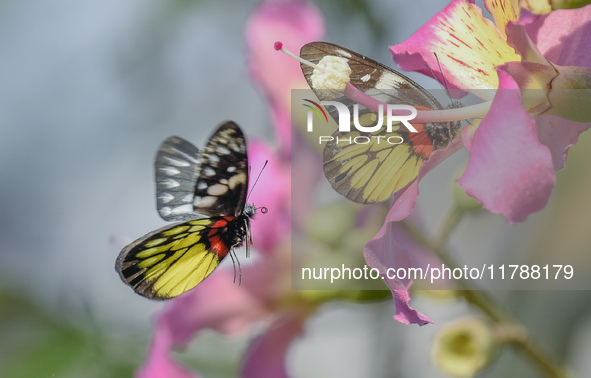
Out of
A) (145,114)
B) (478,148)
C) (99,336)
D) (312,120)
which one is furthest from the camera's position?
(145,114)

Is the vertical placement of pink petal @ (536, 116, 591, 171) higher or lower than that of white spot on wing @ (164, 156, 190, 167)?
higher

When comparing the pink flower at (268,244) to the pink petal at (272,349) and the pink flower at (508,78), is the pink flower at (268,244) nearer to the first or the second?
the pink petal at (272,349)

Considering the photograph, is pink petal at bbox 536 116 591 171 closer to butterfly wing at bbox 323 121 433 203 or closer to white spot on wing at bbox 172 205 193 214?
butterfly wing at bbox 323 121 433 203

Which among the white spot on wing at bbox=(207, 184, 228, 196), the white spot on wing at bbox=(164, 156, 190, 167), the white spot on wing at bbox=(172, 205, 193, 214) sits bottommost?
the white spot on wing at bbox=(172, 205, 193, 214)

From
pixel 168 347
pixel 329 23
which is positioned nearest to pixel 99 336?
pixel 168 347

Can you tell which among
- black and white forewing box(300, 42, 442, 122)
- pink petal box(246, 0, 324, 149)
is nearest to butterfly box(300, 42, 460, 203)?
black and white forewing box(300, 42, 442, 122)

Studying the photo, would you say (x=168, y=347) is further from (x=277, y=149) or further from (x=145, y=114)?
(x=145, y=114)

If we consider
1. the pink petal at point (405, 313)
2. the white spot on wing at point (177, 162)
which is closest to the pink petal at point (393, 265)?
the pink petal at point (405, 313)
